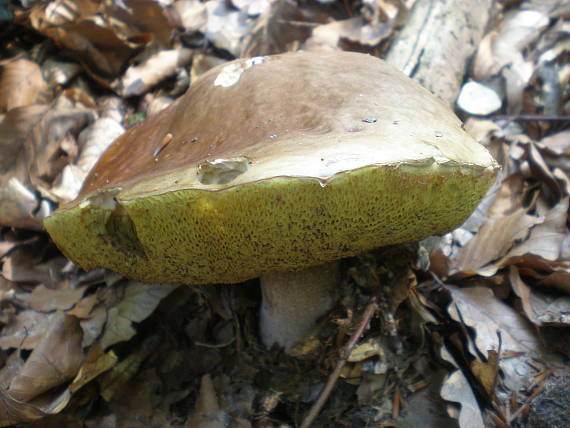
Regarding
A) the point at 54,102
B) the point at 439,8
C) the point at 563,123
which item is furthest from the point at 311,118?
the point at 54,102

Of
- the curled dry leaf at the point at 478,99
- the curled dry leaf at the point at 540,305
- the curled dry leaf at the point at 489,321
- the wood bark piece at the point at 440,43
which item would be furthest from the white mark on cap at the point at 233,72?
the curled dry leaf at the point at 478,99

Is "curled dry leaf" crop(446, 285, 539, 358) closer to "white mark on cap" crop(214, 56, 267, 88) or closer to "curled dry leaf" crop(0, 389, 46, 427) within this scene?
"white mark on cap" crop(214, 56, 267, 88)

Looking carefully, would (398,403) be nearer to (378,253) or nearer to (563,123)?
(378,253)

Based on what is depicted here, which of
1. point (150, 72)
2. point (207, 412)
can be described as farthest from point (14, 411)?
point (150, 72)

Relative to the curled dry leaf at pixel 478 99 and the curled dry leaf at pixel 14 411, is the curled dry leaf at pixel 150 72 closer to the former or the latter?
the curled dry leaf at pixel 478 99

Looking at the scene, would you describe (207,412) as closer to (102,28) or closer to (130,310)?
(130,310)

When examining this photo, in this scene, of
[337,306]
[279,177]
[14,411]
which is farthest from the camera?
[337,306]

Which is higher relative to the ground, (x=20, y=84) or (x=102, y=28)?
(x=102, y=28)

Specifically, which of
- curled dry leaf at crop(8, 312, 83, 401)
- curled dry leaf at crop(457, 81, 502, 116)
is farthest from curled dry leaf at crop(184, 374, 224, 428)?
curled dry leaf at crop(457, 81, 502, 116)
